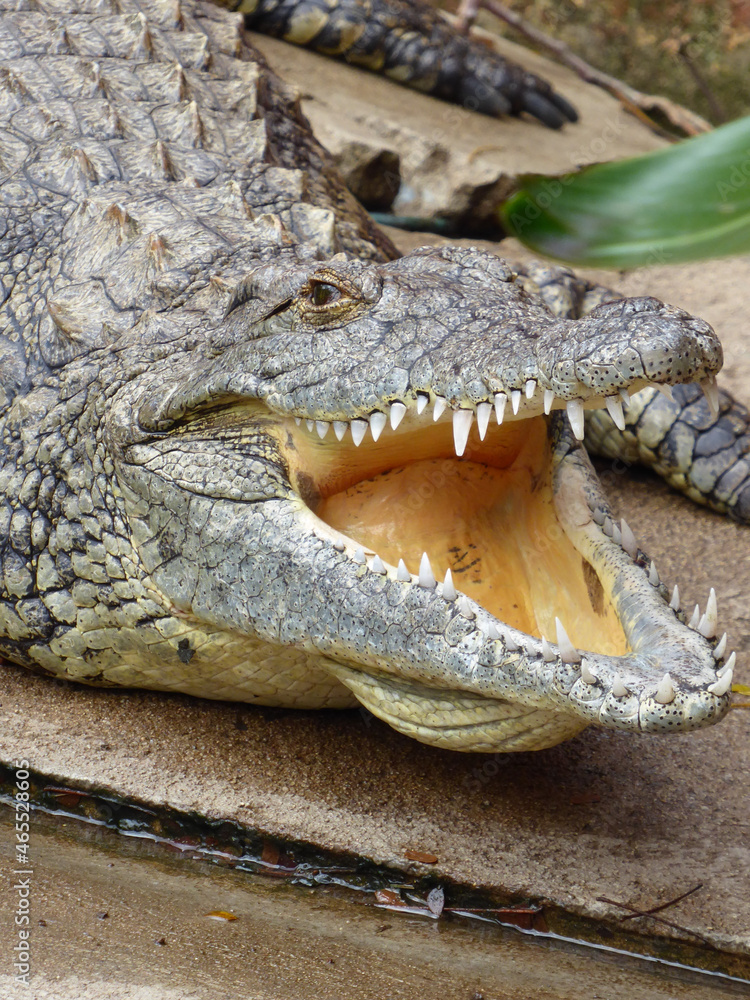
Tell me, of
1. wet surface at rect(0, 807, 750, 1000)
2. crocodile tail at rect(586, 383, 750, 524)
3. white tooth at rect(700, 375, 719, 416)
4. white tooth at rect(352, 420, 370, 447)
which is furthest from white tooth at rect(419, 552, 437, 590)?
crocodile tail at rect(586, 383, 750, 524)

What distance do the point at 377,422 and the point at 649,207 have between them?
3208 mm

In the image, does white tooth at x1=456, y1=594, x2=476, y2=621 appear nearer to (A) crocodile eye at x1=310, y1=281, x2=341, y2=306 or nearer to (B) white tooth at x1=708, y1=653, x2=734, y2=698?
(B) white tooth at x1=708, y1=653, x2=734, y2=698

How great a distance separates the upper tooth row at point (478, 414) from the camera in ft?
6.54

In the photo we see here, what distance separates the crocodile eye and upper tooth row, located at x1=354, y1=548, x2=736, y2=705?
589 millimetres

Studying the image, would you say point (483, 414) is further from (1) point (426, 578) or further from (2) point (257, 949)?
(2) point (257, 949)

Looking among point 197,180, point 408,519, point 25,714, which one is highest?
point 197,180

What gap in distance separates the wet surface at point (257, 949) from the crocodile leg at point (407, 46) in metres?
5.26

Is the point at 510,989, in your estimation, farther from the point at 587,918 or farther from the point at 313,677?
the point at 313,677

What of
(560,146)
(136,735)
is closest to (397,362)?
(136,735)

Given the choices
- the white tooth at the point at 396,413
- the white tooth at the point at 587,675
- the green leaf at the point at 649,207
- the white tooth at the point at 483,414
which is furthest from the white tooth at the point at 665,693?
the green leaf at the point at 649,207

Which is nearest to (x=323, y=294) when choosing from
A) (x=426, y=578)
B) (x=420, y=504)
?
(x=420, y=504)

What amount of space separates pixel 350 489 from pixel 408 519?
0.17 metres

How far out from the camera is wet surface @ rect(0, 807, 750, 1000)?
6.55 ft

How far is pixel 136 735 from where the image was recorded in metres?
2.66
